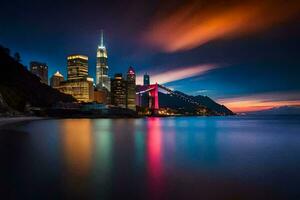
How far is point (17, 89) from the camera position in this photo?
95.4m

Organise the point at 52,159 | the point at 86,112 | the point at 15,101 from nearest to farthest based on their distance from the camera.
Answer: the point at 52,159
the point at 15,101
the point at 86,112

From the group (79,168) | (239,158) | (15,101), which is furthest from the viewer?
(15,101)

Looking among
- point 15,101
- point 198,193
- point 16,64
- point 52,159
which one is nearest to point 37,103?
point 16,64

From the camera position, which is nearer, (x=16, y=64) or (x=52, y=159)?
(x=52, y=159)

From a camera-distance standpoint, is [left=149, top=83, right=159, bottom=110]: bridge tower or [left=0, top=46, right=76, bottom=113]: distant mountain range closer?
[left=0, top=46, right=76, bottom=113]: distant mountain range

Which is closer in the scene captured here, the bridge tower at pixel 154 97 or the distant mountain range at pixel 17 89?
the distant mountain range at pixel 17 89

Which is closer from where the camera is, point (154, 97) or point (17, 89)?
point (17, 89)

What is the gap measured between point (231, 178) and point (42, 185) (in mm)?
7459

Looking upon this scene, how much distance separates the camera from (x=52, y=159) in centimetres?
1561

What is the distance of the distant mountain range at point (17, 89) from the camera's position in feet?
258

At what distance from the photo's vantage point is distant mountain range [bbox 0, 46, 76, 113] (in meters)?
78.8

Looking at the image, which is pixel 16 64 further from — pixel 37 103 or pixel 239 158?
pixel 239 158

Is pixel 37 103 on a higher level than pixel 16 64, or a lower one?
lower

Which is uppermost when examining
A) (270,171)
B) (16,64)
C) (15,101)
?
(16,64)
